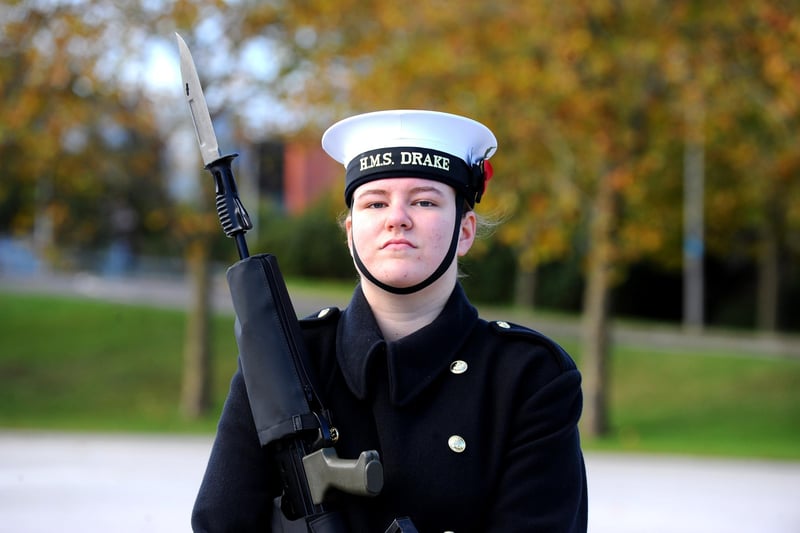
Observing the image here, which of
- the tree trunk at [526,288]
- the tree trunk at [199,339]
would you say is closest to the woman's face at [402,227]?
the tree trunk at [199,339]

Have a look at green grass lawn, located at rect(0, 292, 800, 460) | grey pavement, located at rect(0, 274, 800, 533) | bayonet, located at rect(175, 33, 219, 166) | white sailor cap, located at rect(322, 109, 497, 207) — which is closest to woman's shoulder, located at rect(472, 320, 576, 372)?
white sailor cap, located at rect(322, 109, 497, 207)

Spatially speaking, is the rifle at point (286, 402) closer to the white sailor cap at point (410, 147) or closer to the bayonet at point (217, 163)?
the bayonet at point (217, 163)

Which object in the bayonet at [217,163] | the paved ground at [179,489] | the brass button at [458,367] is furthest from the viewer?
the paved ground at [179,489]

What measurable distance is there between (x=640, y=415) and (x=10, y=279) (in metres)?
16.9

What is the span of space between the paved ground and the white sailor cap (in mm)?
5610

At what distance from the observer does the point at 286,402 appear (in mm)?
2770

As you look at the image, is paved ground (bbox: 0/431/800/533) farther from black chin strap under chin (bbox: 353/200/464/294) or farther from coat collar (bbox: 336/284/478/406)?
black chin strap under chin (bbox: 353/200/464/294)

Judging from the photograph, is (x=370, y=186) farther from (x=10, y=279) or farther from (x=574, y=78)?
(x=10, y=279)

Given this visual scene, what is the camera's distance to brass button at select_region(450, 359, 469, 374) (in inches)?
115

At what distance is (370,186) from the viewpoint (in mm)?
2869

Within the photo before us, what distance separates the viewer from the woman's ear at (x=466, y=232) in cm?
298

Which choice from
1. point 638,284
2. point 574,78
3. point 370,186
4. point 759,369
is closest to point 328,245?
point 638,284

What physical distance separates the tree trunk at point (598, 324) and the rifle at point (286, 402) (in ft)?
48.1

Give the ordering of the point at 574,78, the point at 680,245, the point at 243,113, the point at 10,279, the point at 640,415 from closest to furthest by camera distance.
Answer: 1. the point at 574,78
2. the point at 243,113
3. the point at 640,415
4. the point at 10,279
5. the point at 680,245
